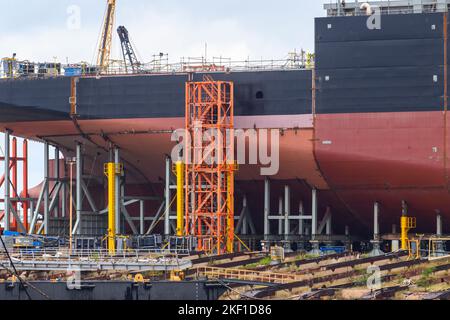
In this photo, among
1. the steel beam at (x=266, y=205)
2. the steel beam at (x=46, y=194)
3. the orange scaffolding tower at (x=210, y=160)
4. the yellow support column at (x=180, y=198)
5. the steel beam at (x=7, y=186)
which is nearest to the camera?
the orange scaffolding tower at (x=210, y=160)

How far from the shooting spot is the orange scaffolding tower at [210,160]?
9900cm

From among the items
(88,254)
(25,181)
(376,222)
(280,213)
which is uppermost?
(25,181)

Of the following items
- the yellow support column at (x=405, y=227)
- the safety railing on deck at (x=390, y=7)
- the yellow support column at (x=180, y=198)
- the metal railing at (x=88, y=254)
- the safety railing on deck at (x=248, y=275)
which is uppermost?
the safety railing on deck at (x=390, y=7)

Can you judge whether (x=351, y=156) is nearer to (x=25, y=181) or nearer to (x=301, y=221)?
(x=301, y=221)

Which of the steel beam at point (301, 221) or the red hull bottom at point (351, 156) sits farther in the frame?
the steel beam at point (301, 221)

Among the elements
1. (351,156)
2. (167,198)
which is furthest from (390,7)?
(167,198)

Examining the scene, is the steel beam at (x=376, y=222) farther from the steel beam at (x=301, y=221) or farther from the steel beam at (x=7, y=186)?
the steel beam at (x=7, y=186)

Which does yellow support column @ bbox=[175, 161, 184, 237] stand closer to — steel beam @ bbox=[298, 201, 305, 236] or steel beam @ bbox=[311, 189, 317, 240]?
steel beam @ bbox=[298, 201, 305, 236]

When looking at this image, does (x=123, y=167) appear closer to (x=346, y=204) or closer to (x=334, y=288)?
(x=346, y=204)

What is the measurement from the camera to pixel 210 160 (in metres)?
99.9

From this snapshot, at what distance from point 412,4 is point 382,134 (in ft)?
33.1

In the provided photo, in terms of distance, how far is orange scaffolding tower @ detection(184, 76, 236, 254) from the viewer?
99.0 metres

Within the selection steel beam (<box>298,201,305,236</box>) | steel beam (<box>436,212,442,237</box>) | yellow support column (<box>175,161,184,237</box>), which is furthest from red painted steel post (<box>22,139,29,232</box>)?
steel beam (<box>436,212,442,237</box>)

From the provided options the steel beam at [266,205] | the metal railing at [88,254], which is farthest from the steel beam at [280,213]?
the metal railing at [88,254]
